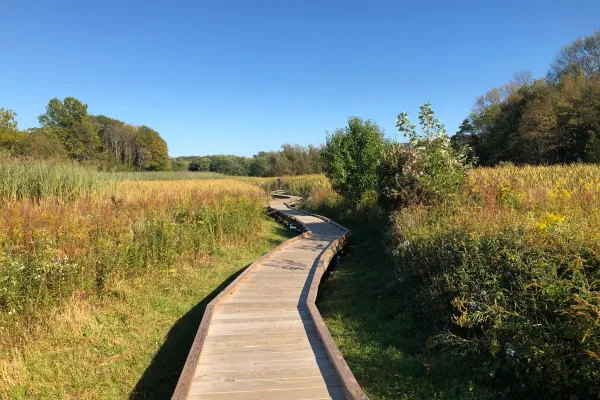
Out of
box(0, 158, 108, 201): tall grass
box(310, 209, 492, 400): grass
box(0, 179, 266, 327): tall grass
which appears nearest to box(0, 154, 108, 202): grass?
box(0, 158, 108, 201): tall grass

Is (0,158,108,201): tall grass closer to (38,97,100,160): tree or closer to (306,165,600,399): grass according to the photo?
(306,165,600,399): grass

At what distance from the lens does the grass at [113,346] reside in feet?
13.1

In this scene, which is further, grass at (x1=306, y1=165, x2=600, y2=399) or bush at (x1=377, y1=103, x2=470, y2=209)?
bush at (x1=377, y1=103, x2=470, y2=209)

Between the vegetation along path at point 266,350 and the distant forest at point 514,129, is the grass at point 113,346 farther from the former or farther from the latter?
the distant forest at point 514,129

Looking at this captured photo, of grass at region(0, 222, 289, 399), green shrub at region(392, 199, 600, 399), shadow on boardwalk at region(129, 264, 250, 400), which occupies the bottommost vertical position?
shadow on boardwalk at region(129, 264, 250, 400)

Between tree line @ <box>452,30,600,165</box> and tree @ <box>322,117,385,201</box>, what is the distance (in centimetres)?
1542

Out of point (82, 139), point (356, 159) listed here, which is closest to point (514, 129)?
point (356, 159)

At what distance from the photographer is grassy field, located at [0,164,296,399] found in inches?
167

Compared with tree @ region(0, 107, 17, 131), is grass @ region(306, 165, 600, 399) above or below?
below

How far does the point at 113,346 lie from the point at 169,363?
0.85 m

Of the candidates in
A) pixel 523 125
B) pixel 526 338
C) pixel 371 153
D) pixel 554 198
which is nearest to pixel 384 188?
pixel 554 198

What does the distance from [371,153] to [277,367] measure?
13720 mm

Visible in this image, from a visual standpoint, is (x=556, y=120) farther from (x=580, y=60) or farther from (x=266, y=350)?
(x=266, y=350)

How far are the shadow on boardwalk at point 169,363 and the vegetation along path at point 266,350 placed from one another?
69 cm
